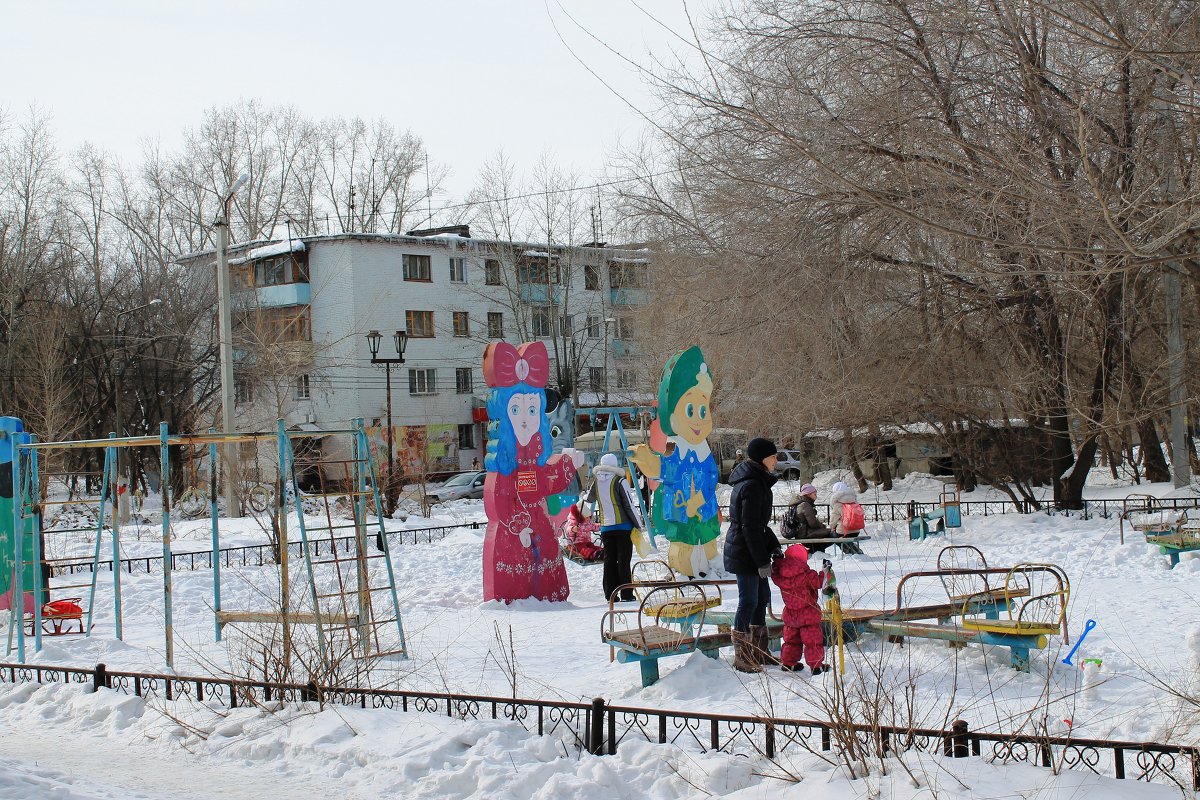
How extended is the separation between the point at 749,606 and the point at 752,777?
2.96 m

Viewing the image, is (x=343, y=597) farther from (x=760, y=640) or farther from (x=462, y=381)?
(x=462, y=381)

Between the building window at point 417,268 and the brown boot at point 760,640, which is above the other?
the building window at point 417,268

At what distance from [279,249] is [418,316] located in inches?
228

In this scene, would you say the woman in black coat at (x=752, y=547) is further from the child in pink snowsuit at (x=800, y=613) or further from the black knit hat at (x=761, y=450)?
the child in pink snowsuit at (x=800, y=613)

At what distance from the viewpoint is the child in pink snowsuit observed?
7832 millimetres

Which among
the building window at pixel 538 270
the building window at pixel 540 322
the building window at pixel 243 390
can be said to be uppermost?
the building window at pixel 538 270

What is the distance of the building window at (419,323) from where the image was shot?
4297 centimetres

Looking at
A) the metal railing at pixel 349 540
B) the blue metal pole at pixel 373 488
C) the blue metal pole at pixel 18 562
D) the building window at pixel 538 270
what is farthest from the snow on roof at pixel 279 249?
the blue metal pole at pixel 373 488

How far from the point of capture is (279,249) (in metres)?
41.6

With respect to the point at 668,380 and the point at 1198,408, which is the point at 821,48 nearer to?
the point at 668,380

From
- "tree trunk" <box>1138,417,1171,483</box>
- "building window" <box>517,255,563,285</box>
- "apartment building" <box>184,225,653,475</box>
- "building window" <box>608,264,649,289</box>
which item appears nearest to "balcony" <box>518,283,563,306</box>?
"apartment building" <box>184,225,653,475</box>

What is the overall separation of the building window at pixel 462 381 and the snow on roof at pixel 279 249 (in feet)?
25.4

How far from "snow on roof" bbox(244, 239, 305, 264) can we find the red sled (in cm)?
3029

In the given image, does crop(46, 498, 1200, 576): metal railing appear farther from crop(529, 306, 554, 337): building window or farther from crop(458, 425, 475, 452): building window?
crop(458, 425, 475, 452): building window
